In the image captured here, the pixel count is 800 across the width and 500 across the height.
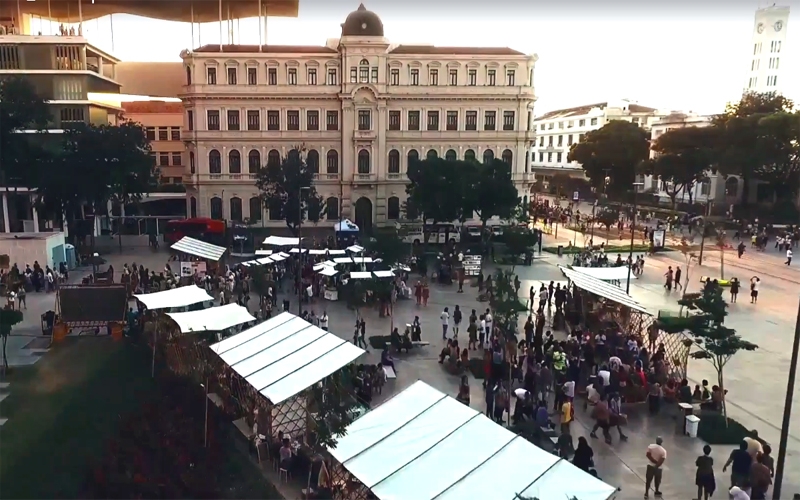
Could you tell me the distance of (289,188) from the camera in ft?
124

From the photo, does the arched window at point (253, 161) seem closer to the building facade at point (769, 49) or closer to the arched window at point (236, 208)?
the arched window at point (236, 208)

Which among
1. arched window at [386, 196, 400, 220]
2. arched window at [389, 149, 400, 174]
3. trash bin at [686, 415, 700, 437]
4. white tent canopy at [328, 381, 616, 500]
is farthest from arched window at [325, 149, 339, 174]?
white tent canopy at [328, 381, 616, 500]

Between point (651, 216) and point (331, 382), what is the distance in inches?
1896

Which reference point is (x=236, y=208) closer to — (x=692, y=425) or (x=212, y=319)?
(x=212, y=319)

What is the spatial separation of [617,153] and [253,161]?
34.7 meters

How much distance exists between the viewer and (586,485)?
8359mm

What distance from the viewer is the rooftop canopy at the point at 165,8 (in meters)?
50.8

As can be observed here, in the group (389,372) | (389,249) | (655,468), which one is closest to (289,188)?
(389,249)

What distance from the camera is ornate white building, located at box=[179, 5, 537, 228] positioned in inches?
1753

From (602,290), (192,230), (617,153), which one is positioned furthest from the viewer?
(617,153)

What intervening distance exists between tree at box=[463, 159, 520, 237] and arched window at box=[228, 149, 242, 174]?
1879cm

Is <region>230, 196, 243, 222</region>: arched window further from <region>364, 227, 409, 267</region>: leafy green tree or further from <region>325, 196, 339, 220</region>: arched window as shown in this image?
<region>364, 227, 409, 267</region>: leafy green tree

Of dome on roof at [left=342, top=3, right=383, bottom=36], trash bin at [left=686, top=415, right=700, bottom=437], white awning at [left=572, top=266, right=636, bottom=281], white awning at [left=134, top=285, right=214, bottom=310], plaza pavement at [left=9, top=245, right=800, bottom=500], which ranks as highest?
dome on roof at [left=342, top=3, right=383, bottom=36]

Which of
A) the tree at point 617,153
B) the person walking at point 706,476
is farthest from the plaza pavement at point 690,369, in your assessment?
the tree at point 617,153
